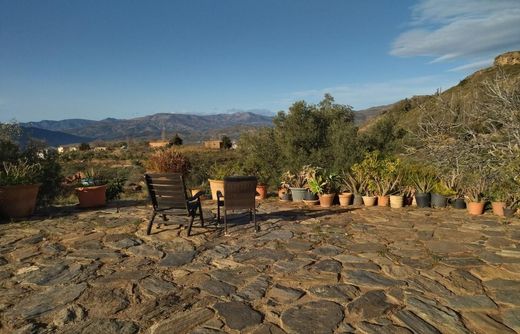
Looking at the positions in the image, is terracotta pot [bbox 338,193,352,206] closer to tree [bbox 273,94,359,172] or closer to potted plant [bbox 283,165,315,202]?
potted plant [bbox 283,165,315,202]

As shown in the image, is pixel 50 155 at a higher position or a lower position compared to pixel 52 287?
higher

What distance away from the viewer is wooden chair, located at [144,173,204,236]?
4973 millimetres

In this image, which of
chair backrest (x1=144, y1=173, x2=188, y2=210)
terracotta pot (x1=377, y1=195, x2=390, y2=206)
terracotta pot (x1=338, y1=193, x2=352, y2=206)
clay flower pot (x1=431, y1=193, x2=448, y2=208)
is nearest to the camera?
chair backrest (x1=144, y1=173, x2=188, y2=210)

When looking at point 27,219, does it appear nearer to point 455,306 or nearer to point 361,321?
point 361,321

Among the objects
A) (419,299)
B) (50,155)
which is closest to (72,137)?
(50,155)

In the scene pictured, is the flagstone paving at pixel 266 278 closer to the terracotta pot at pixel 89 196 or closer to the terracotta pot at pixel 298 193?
the terracotta pot at pixel 89 196

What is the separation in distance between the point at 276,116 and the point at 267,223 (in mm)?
A: 7539

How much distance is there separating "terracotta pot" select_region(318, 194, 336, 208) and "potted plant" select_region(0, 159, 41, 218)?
5299 millimetres

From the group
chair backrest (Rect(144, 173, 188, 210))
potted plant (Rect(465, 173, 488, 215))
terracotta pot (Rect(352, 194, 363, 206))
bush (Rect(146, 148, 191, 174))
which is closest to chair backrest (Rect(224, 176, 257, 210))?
chair backrest (Rect(144, 173, 188, 210))

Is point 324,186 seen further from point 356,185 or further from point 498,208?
point 498,208

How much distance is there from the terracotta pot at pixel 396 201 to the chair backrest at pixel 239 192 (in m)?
3.20

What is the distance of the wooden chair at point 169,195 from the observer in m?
4.97

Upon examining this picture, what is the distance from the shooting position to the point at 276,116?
42.2 ft

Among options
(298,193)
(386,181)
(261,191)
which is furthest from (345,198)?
(261,191)
